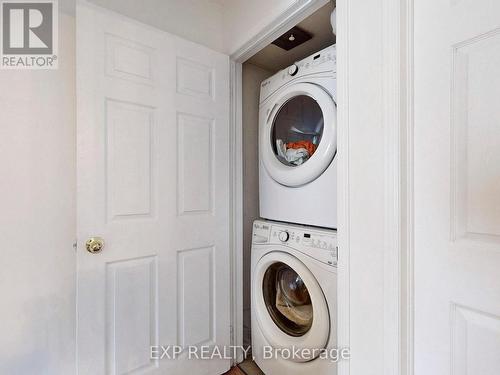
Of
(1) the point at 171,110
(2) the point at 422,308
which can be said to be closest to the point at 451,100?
(2) the point at 422,308

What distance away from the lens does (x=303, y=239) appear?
3.68 feet

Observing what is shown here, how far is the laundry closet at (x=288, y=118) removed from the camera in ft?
3.99

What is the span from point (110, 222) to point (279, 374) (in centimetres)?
114

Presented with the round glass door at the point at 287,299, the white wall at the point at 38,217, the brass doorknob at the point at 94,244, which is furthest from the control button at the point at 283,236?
the white wall at the point at 38,217

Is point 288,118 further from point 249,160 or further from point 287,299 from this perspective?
point 287,299

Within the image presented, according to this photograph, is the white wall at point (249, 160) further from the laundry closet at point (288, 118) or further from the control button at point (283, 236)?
the control button at point (283, 236)

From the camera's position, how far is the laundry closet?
1216 mm

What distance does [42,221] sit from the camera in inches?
41.4

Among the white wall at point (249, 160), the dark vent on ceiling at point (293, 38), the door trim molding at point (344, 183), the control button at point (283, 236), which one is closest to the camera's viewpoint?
the door trim molding at point (344, 183)

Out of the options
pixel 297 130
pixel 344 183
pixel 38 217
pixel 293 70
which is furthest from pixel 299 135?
pixel 38 217

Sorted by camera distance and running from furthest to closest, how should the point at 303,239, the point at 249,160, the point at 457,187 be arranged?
the point at 249,160 < the point at 303,239 < the point at 457,187

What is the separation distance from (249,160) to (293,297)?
996 mm

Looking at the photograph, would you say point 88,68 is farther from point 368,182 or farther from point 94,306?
point 368,182

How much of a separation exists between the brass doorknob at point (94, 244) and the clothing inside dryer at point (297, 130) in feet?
3.23
